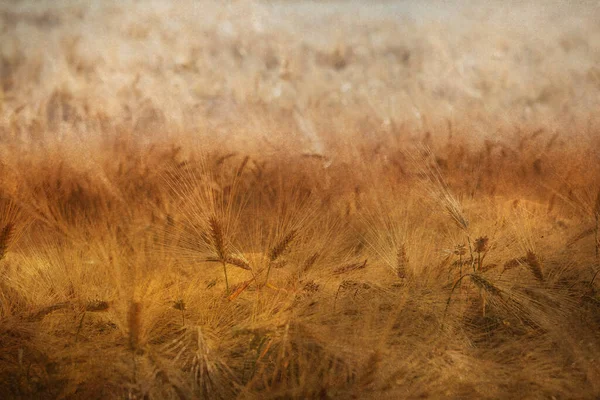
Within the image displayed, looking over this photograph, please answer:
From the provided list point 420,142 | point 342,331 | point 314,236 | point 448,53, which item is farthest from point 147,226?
point 448,53

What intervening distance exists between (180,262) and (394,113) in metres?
1.19

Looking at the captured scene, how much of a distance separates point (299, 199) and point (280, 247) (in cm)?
52

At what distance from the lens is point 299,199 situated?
1815 mm

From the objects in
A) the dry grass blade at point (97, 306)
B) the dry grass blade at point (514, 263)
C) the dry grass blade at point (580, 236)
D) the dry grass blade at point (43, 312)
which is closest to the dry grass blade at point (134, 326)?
the dry grass blade at point (97, 306)

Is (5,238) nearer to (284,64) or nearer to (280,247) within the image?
(280,247)

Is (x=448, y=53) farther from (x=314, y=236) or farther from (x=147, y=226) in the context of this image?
(x=147, y=226)

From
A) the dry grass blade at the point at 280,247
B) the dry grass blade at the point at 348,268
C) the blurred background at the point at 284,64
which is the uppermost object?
the blurred background at the point at 284,64

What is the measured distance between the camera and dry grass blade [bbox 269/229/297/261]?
1316mm

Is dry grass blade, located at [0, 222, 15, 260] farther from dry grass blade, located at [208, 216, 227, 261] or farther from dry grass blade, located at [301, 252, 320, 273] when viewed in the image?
dry grass blade, located at [301, 252, 320, 273]

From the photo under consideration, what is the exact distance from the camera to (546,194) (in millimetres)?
1997

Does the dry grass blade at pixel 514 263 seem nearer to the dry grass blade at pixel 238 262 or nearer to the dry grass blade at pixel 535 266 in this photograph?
the dry grass blade at pixel 535 266

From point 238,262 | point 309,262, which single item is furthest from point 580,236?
point 238,262

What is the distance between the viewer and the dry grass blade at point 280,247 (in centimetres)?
132

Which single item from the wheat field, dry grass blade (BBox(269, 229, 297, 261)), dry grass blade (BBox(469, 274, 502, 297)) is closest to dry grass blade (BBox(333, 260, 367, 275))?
the wheat field
